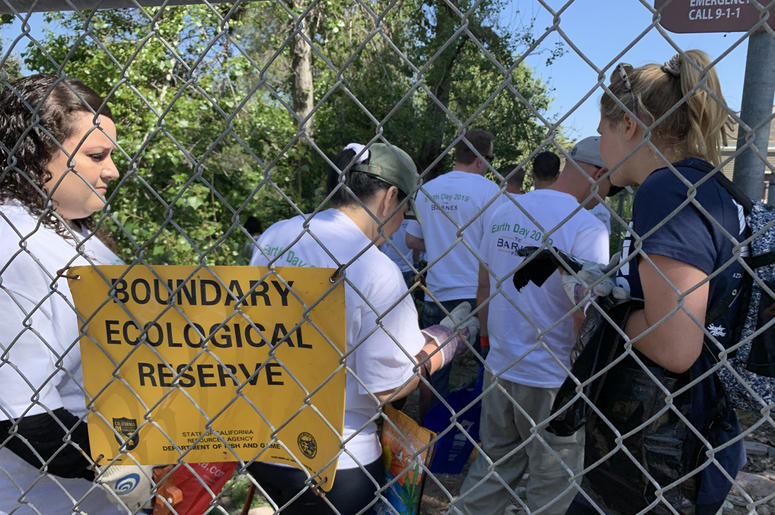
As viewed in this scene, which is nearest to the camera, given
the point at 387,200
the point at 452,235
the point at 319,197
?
the point at 387,200

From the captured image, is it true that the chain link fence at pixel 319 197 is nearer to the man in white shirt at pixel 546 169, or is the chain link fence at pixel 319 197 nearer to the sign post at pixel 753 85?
the man in white shirt at pixel 546 169

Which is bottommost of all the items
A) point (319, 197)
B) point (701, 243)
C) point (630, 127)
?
point (701, 243)

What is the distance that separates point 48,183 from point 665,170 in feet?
5.21

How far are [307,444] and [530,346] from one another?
159 cm

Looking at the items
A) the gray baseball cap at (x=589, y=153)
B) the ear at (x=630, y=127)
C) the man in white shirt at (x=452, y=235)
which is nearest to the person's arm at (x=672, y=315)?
the ear at (x=630, y=127)

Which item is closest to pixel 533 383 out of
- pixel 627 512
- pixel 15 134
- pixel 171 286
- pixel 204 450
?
pixel 627 512

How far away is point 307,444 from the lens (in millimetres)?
1451

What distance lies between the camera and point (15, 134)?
5.31 ft

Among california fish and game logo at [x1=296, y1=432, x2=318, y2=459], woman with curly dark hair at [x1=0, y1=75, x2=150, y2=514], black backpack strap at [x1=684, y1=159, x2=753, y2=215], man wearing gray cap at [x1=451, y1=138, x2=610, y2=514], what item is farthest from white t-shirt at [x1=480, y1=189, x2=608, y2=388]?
woman with curly dark hair at [x1=0, y1=75, x2=150, y2=514]

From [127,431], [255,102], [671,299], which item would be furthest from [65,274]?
[255,102]

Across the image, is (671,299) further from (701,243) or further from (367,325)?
(367,325)

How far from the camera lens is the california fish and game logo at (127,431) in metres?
1.51

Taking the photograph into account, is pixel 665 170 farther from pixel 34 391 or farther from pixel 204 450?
pixel 34 391

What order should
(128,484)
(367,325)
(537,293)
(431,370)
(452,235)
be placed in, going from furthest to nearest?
(452,235)
(537,293)
(431,370)
(367,325)
(128,484)
